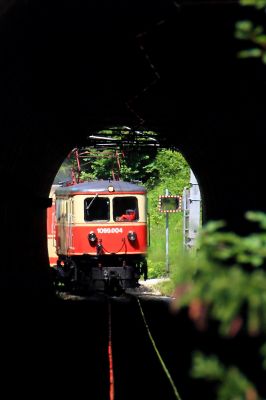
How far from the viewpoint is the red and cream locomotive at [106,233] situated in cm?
2531

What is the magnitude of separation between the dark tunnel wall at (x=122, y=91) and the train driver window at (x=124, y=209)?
5440 millimetres

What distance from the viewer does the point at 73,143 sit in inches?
839

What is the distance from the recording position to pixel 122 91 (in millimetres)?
14938

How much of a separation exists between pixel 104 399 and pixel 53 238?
2252 cm

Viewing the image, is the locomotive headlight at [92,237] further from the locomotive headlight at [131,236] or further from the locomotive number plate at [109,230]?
the locomotive headlight at [131,236]

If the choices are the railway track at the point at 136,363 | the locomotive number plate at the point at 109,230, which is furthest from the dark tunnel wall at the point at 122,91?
the locomotive number plate at the point at 109,230

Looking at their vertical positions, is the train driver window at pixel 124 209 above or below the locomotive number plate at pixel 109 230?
above

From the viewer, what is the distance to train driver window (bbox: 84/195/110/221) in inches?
1006

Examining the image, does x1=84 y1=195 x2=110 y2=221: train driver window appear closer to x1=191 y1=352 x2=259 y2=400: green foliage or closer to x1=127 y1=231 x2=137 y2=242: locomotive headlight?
x1=127 y1=231 x2=137 y2=242: locomotive headlight

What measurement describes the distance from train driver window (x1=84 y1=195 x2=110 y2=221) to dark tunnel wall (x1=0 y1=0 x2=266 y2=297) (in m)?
5.27

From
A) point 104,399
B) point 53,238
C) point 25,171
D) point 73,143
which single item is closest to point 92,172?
point 53,238

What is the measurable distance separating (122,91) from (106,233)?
1082 cm

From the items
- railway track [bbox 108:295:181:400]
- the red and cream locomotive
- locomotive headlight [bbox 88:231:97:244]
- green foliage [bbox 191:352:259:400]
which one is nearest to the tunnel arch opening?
the red and cream locomotive

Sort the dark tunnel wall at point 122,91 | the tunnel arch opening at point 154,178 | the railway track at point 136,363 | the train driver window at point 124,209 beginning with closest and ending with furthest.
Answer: the railway track at point 136,363, the dark tunnel wall at point 122,91, the tunnel arch opening at point 154,178, the train driver window at point 124,209
